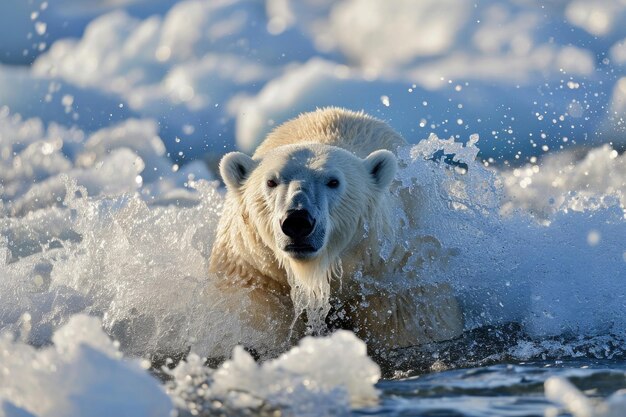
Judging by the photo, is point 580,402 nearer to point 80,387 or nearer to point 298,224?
point 80,387

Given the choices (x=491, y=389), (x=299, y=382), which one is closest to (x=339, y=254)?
(x=491, y=389)

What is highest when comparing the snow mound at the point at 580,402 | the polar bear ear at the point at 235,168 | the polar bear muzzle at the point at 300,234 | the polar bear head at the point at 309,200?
the polar bear ear at the point at 235,168

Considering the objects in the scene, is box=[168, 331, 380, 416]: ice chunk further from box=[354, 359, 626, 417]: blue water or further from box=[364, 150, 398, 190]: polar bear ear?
box=[364, 150, 398, 190]: polar bear ear

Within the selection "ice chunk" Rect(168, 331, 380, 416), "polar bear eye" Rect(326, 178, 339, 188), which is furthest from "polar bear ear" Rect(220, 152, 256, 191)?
"ice chunk" Rect(168, 331, 380, 416)

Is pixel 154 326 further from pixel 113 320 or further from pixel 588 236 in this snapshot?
pixel 588 236

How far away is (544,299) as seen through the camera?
19.8ft

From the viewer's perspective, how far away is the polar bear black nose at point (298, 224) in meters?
4.73

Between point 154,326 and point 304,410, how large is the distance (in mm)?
3237

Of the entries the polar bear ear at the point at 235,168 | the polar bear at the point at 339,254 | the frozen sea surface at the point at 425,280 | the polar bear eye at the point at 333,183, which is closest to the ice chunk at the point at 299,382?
the frozen sea surface at the point at 425,280

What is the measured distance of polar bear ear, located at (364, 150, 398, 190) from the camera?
545 cm

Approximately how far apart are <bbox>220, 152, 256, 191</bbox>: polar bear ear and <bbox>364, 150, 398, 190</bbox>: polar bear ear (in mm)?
729

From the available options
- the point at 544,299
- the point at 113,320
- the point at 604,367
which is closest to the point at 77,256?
the point at 113,320

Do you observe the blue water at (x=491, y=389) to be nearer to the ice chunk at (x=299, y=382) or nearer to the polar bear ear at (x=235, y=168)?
the ice chunk at (x=299, y=382)

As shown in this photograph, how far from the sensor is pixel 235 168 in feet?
18.4
